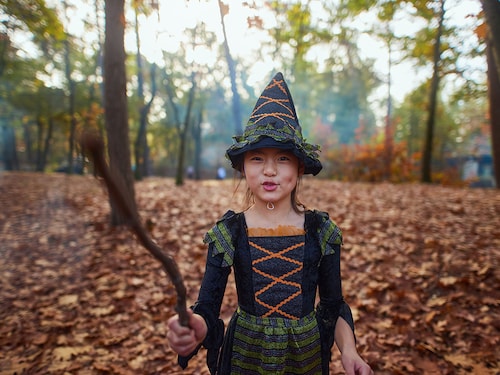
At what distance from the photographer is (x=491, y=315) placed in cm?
352

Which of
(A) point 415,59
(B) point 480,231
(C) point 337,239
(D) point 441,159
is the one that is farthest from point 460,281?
(D) point 441,159

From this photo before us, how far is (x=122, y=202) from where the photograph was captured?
703mm

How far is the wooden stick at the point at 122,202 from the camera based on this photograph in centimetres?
60

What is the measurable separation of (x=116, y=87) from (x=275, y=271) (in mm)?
5424

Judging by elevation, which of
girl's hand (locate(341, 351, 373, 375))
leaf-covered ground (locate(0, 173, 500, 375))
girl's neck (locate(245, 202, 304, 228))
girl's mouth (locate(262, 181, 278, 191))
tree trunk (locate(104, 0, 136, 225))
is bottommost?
leaf-covered ground (locate(0, 173, 500, 375))

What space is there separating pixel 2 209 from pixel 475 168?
40.6 m

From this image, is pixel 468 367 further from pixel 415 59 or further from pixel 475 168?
pixel 475 168

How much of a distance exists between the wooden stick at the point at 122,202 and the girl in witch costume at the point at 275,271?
2.21 ft

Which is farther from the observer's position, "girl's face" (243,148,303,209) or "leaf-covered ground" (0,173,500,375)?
"leaf-covered ground" (0,173,500,375)

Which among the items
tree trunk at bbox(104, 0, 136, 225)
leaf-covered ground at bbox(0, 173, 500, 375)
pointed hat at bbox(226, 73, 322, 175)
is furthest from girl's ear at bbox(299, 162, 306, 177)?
tree trunk at bbox(104, 0, 136, 225)

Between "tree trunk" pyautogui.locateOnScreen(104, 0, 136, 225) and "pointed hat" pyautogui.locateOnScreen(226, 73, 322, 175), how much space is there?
4.40m

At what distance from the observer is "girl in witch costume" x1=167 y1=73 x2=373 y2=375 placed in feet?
5.22

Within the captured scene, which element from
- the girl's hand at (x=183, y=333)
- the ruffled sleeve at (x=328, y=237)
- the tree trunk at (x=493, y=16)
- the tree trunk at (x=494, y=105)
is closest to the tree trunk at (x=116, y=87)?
the ruffled sleeve at (x=328, y=237)

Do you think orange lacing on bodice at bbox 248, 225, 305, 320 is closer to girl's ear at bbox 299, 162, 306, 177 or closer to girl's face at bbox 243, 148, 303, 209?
girl's face at bbox 243, 148, 303, 209
